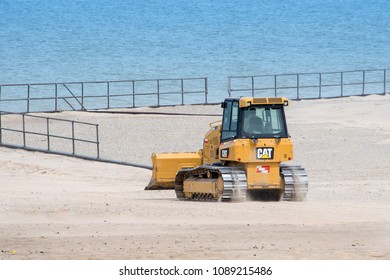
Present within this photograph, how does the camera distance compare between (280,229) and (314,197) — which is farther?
(314,197)

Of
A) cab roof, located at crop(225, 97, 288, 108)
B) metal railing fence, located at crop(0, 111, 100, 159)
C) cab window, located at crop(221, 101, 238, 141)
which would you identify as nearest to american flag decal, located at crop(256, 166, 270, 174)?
cab window, located at crop(221, 101, 238, 141)

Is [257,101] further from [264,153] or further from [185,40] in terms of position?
[185,40]

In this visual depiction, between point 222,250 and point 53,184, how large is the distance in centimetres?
1109

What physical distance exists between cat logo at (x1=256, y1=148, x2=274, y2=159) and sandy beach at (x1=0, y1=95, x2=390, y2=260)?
2.68 ft

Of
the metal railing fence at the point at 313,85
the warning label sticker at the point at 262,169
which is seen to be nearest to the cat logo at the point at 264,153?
the warning label sticker at the point at 262,169

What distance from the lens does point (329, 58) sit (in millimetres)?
90000

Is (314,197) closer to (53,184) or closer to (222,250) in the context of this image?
(53,184)

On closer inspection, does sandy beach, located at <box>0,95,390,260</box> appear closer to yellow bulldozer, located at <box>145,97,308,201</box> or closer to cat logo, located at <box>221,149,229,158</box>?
yellow bulldozer, located at <box>145,97,308,201</box>

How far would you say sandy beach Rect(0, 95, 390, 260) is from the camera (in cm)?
1566

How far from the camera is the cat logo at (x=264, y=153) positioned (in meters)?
21.1

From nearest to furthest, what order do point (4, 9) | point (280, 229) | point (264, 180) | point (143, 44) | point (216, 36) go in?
point (280, 229) → point (264, 180) → point (143, 44) → point (216, 36) → point (4, 9)

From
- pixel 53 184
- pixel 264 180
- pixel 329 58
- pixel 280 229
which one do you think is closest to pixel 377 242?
pixel 280 229

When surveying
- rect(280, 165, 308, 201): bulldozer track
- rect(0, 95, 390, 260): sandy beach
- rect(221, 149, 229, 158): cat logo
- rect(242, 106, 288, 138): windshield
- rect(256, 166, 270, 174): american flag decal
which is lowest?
rect(0, 95, 390, 260): sandy beach

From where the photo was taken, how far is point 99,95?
179 feet
